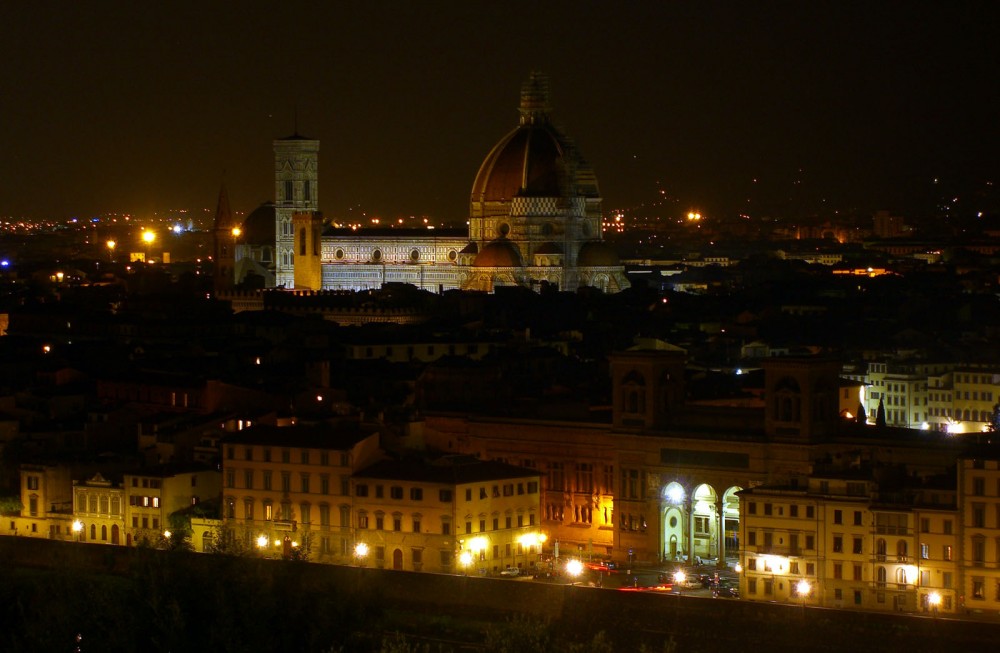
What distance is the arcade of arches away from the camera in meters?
43.0

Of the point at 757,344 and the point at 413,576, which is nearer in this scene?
the point at 413,576

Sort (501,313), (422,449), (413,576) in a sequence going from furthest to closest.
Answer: (501,313) → (422,449) → (413,576)

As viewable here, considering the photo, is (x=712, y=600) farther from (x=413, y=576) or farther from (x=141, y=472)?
(x=141, y=472)

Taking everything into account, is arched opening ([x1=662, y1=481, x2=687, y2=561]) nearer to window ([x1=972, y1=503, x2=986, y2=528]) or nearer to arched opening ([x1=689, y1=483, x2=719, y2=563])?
arched opening ([x1=689, y1=483, x2=719, y2=563])

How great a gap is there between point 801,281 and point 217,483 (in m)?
65.6

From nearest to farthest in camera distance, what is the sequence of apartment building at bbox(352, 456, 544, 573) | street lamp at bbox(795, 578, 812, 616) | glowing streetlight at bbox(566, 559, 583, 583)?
street lamp at bbox(795, 578, 812, 616)
glowing streetlight at bbox(566, 559, 583, 583)
apartment building at bbox(352, 456, 544, 573)

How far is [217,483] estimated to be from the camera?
150 ft

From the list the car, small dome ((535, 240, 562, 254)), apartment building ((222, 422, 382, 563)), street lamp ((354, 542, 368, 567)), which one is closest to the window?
the car

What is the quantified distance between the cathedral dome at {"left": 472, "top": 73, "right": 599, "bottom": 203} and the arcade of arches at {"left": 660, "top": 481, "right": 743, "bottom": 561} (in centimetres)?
5554

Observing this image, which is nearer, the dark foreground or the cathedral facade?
the dark foreground

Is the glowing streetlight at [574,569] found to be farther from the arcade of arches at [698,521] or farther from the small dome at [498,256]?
the small dome at [498,256]

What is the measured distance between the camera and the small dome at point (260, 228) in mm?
108188

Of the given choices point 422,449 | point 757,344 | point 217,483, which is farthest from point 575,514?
point 757,344

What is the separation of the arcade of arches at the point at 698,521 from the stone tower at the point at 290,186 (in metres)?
60.2
